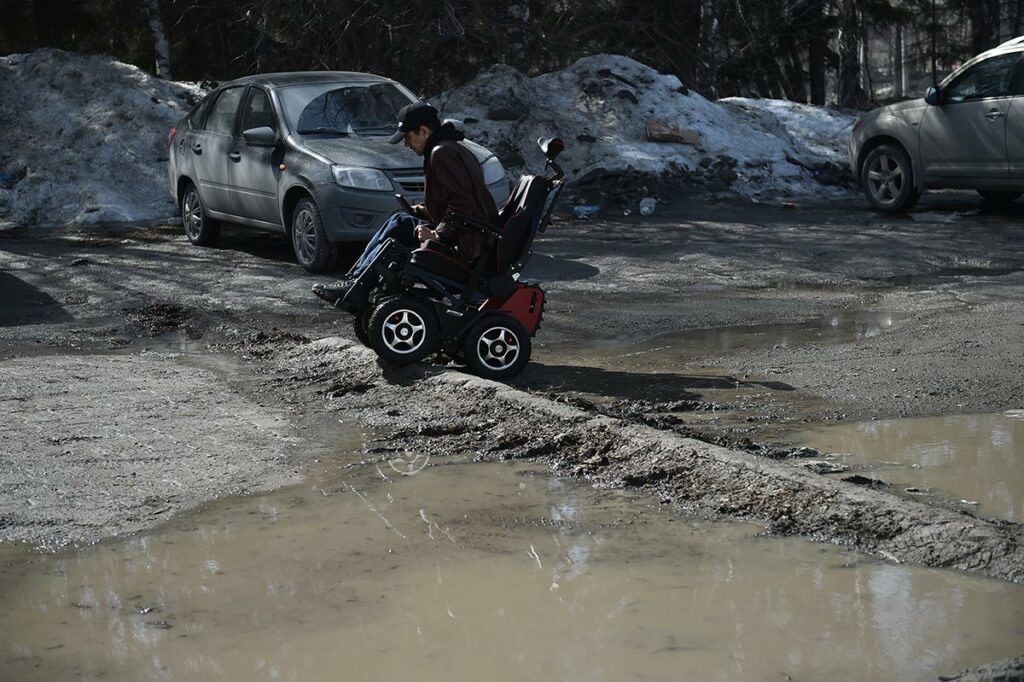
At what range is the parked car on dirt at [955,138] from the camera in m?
15.5

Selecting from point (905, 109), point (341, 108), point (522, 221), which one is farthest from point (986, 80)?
point (522, 221)

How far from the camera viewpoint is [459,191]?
7.91 metres

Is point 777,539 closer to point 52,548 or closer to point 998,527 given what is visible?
point 998,527

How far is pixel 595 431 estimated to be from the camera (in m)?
6.35

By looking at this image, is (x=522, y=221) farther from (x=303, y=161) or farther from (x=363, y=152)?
(x=303, y=161)

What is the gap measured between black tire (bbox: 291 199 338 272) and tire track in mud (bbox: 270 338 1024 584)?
409 centimetres

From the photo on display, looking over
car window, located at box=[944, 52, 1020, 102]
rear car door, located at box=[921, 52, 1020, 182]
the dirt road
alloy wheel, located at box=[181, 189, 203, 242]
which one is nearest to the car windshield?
the dirt road

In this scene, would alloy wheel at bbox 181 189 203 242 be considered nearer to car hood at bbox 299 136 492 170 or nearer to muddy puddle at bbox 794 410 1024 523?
car hood at bbox 299 136 492 170

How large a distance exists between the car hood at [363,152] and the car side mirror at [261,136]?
279 millimetres

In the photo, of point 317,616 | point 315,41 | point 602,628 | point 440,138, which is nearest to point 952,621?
point 602,628

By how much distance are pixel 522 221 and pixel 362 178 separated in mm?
4777

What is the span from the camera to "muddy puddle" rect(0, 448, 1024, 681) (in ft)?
13.1

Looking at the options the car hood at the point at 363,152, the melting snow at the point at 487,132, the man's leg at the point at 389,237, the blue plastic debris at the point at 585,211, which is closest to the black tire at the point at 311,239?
the car hood at the point at 363,152

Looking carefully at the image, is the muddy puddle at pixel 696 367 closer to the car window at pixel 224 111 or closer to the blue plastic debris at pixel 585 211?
the car window at pixel 224 111
